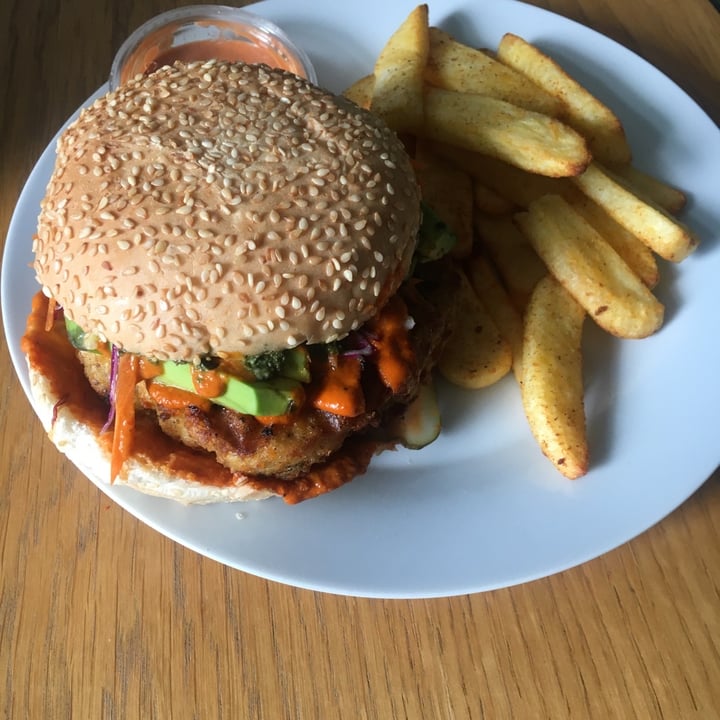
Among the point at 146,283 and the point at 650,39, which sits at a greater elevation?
the point at 650,39

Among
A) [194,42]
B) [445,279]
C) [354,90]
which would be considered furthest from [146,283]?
[194,42]

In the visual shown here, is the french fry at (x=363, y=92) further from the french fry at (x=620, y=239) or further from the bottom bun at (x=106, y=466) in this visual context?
the bottom bun at (x=106, y=466)

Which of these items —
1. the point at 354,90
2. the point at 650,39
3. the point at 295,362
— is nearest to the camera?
the point at 295,362

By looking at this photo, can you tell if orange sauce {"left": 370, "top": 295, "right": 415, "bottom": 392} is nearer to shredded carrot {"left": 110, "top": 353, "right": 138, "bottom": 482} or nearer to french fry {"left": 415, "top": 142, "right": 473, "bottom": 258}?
french fry {"left": 415, "top": 142, "right": 473, "bottom": 258}

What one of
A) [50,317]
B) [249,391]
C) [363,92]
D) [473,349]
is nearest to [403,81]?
[363,92]

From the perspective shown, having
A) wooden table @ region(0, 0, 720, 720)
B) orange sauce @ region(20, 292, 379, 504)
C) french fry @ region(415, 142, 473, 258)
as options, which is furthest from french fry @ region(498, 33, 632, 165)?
orange sauce @ region(20, 292, 379, 504)

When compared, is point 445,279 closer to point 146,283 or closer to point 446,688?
point 146,283
